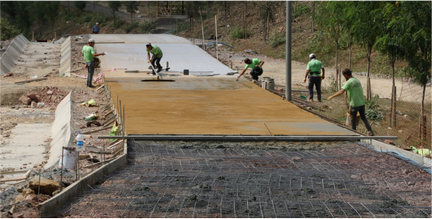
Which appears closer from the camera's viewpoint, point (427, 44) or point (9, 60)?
point (427, 44)

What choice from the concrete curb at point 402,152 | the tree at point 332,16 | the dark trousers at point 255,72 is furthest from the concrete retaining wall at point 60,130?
the tree at point 332,16

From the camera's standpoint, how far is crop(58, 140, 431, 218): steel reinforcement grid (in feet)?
19.6

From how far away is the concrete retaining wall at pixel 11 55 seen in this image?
23.0 meters

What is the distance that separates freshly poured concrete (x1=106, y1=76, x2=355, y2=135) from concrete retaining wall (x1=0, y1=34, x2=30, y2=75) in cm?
836

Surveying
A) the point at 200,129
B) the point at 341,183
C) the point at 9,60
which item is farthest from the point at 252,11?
the point at 341,183

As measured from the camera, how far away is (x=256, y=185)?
688 cm

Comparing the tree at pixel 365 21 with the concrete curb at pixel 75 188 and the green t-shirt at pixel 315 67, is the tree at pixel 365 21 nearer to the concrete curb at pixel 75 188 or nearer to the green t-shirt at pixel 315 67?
the green t-shirt at pixel 315 67

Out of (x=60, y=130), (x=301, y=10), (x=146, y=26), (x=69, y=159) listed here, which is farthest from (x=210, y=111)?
(x=146, y=26)

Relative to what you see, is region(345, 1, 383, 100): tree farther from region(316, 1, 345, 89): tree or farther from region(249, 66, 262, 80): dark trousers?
region(249, 66, 262, 80): dark trousers

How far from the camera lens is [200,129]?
1004cm

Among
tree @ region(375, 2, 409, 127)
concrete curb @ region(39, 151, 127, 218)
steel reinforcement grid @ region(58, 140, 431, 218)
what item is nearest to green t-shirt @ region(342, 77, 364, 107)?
steel reinforcement grid @ region(58, 140, 431, 218)

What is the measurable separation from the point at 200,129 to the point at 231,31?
32.5 metres

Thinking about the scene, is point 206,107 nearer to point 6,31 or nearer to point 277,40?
point 277,40

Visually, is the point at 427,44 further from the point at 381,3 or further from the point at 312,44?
the point at 312,44
